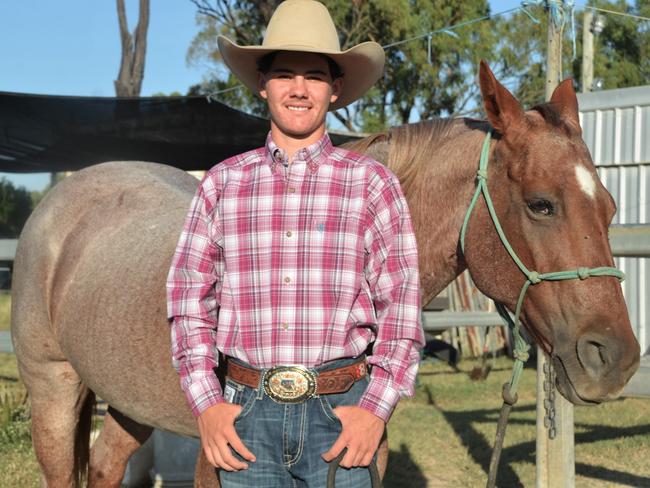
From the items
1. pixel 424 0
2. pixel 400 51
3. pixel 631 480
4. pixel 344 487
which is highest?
pixel 424 0

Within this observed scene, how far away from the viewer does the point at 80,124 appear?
7.86 metres

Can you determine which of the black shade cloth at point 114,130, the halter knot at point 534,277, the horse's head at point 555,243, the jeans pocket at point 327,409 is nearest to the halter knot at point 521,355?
the horse's head at point 555,243

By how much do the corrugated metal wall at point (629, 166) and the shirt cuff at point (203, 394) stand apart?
7975 millimetres

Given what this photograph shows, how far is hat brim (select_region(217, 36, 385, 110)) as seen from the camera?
2.06 metres

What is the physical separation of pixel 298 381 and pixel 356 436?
0.61 feet

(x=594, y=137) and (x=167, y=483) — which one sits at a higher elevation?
(x=594, y=137)

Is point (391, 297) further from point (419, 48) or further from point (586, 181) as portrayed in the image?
point (419, 48)

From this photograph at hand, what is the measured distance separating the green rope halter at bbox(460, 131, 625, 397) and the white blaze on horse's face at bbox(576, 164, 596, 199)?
23 cm

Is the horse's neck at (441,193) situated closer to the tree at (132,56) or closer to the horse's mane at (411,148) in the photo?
the horse's mane at (411,148)

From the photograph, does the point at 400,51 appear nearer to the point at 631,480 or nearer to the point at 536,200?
the point at 631,480

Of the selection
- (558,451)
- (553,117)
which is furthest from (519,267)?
(558,451)

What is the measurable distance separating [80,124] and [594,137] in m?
5.89

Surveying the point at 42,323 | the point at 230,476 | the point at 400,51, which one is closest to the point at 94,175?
the point at 42,323

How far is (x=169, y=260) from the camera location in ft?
9.80
